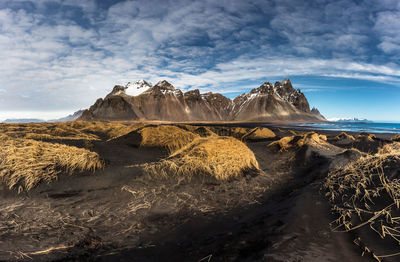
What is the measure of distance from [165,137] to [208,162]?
437 centimetres

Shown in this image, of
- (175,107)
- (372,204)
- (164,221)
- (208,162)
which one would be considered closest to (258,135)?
(208,162)

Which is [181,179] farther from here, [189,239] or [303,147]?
[303,147]

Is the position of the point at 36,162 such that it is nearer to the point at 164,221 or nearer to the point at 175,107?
the point at 164,221

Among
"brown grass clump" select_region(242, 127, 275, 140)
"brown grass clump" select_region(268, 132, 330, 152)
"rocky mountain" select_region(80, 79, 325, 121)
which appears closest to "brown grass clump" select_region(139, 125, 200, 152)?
"brown grass clump" select_region(268, 132, 330, 152)

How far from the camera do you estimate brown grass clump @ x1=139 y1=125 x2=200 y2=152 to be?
848 cm

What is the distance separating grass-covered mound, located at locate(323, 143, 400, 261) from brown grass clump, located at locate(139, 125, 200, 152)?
596 cm

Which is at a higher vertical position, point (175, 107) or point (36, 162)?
point (175, 107)

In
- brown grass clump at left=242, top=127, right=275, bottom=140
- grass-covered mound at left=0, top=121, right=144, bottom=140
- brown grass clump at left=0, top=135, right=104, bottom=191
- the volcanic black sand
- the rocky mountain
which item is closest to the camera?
the volcanic black sand

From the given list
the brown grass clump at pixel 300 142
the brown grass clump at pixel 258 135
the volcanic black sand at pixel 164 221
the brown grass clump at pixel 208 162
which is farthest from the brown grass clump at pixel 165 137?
the brown grass clump at pixel 258 135

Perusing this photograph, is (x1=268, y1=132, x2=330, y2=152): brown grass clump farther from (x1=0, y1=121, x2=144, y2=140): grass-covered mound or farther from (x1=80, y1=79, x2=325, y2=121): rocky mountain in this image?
(x1=80, y1=79, x2=325, y2=121): rocky mountain

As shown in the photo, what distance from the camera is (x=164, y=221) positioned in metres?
3.16

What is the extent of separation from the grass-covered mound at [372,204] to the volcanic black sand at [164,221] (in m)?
0.17

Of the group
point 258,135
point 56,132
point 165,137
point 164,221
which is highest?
point 56,132

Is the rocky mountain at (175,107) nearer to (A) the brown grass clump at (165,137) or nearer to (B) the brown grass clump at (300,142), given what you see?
(A) the brown grass clump at (165,137)
